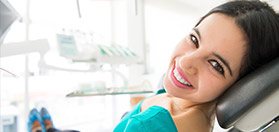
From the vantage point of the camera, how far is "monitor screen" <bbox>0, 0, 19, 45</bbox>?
0.87 metres

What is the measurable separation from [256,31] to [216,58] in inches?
4.7

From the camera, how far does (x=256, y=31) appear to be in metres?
0.67

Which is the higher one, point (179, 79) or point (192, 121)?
point (179, 79)

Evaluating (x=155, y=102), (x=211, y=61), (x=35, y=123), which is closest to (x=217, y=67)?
(x=211, y=61)

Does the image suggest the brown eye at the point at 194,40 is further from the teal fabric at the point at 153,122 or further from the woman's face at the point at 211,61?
the teal fabric at the point at 153,122

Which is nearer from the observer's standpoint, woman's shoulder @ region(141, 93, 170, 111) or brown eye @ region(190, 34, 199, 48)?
brown eye @ region(190, 34, 199, 48)

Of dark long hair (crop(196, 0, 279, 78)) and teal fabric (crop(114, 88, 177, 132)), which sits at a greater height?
dark long hair (crop(196, 0, 279, 78))

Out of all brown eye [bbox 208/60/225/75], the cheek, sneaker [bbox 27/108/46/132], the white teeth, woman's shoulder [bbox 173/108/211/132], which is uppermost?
brown eye [bbox 208/60/225/75]

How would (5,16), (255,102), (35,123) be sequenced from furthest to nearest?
(35,123), (5,16), (255,102)

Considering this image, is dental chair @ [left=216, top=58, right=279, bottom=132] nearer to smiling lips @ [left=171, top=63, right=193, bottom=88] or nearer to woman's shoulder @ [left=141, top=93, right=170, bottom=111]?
smiling lips @ [left=171, top=63, right=193, bottom=88]

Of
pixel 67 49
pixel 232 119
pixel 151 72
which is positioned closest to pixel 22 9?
pixel 67 49

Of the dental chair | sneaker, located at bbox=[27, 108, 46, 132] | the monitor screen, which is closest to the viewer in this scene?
the dental chair

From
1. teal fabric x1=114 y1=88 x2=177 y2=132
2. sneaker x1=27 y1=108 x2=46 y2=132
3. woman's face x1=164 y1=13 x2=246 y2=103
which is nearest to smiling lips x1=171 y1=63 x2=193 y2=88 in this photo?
woman's face x1=164 y1=13 x2=246 y2=103

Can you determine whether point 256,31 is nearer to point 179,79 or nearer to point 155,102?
point 179,79
